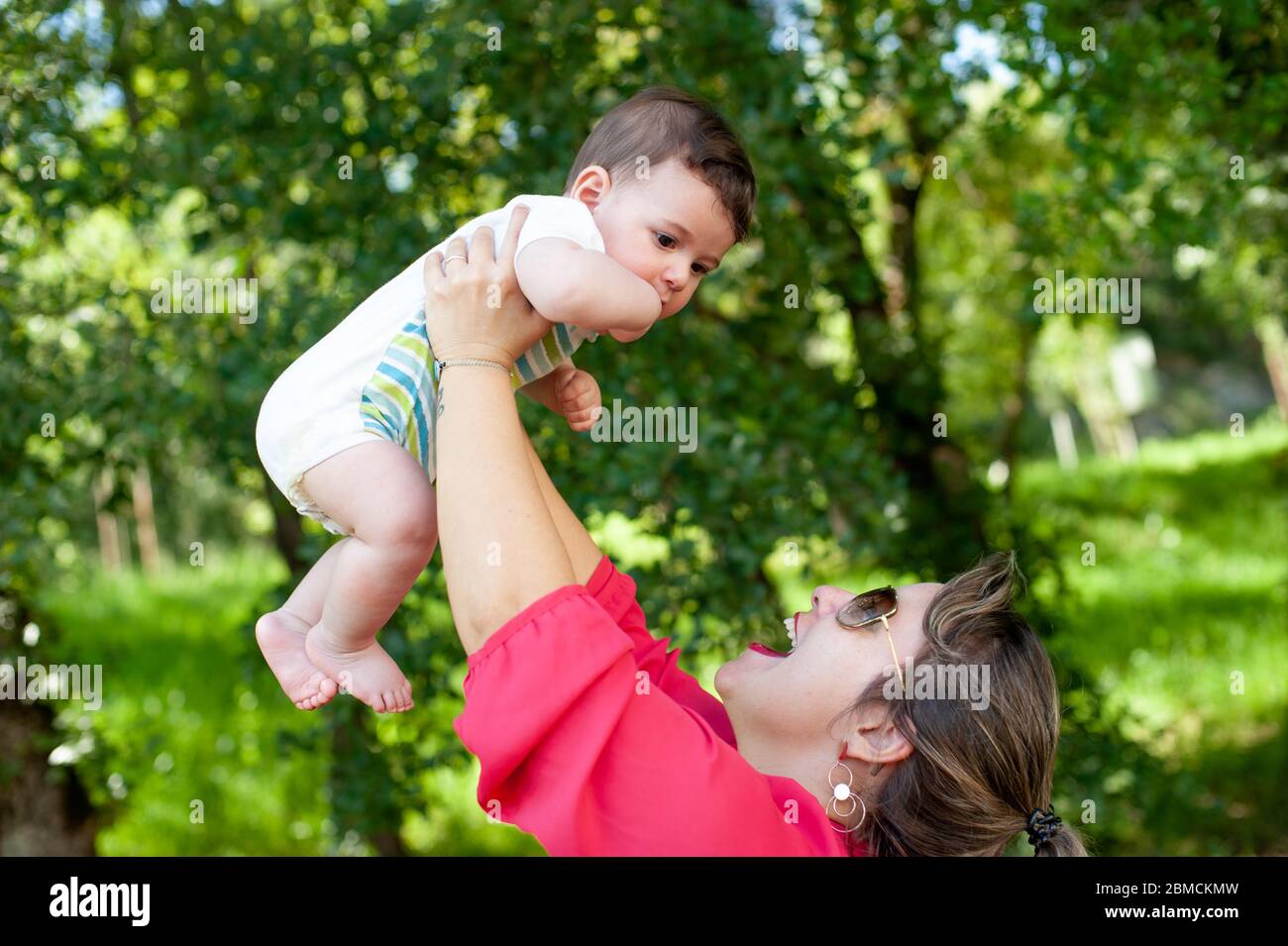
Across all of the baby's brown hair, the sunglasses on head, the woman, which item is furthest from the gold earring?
the baby's brown hair

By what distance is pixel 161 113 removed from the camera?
456 centimetres

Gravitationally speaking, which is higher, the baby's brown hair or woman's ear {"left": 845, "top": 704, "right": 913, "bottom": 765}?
the baby's brown hair

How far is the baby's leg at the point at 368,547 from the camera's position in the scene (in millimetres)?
1771

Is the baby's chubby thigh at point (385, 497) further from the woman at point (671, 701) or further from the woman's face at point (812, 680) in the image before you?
the woman's face at point (812, 680)

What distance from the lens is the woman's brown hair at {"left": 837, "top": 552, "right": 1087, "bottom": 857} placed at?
1853 mm

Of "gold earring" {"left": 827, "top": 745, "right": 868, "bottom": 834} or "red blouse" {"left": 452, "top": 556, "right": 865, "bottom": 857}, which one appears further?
"gold earring" {"left": 827, "top": 745, "right": 868, "bottom": 834}

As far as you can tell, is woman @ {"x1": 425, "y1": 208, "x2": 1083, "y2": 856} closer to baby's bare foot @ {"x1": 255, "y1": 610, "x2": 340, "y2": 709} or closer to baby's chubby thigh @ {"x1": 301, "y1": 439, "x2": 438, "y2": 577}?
baby's chubby thigh @ {"x1": 301, "y1": 439, "x2": 438, "y2": 577}

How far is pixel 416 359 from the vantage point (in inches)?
71.1

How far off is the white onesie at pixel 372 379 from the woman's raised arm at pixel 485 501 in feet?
0.66

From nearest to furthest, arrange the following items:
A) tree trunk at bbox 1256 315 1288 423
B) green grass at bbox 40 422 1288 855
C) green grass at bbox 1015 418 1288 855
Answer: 1. green grass at bbox 40 422 1288 855
2. green grass at bbox 1015 418 1288 855
3. tree trunk at bbox 1256 315 1288 423

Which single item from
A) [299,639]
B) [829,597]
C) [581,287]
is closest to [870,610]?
[829,597]

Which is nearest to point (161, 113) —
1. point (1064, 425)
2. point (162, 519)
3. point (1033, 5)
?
point (1033, 5)

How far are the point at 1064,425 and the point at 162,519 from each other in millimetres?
10027

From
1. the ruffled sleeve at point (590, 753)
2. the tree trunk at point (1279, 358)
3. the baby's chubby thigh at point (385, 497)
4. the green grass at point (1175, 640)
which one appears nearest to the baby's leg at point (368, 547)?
the baby's chubby thigh at point (385, 497)
